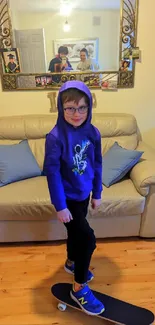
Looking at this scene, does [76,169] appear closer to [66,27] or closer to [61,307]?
[61,307]

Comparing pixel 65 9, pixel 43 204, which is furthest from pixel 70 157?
pixel 65 9

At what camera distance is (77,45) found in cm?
230

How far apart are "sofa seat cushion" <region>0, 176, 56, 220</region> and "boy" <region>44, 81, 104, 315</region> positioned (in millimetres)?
491

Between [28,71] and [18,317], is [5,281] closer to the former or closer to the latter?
[18,317]

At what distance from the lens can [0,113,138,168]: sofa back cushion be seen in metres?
2.31

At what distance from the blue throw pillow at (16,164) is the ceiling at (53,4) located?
4.05 feet

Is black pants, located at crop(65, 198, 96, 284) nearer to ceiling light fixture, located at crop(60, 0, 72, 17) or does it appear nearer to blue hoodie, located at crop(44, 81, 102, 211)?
blue hoodie, located at crop(44, 81, 102, 211)

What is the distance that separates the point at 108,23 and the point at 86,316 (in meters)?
2.35

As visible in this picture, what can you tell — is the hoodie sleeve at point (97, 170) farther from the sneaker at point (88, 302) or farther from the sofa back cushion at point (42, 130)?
the sofa back cushion at point (42, 130)

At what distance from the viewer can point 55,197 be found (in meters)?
1.21

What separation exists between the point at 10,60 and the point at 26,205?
4.72ft

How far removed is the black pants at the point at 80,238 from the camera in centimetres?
128

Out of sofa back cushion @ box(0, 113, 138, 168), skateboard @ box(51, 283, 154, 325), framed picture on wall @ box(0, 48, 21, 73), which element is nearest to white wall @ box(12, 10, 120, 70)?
framed picture on wall @ box(0, 48, 21, 73)

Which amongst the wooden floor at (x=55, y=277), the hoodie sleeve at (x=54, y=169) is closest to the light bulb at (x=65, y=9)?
the hoodie sleeve at (x=54, y=169)
